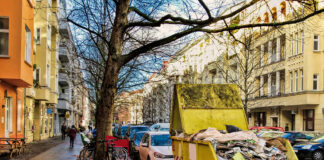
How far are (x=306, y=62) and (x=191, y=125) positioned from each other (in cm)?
3007

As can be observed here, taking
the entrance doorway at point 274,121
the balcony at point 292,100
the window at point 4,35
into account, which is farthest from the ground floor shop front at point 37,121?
the entrance doorway at point 274,121

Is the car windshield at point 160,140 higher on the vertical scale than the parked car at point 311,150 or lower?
higher

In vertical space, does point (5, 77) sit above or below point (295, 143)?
above

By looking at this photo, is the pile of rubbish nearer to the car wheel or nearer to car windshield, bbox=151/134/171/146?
car windshield, bbox=151/134/171/146

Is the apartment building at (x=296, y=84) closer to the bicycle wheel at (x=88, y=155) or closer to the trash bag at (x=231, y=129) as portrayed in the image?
the bicycle wheel at (x=88, y=155)

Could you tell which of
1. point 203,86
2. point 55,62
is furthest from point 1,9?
point 55,62

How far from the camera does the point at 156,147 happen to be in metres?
15.1

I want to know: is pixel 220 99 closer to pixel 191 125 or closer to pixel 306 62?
pixel 191 125

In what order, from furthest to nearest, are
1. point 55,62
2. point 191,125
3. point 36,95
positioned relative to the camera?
point 55,62 → point 36,95 → point 191,125

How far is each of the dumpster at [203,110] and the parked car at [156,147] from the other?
3.79 meters

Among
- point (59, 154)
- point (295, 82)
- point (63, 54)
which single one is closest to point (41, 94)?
point (59, 154)

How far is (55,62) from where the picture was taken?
41.5m

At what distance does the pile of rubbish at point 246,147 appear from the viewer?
6902 millimetres

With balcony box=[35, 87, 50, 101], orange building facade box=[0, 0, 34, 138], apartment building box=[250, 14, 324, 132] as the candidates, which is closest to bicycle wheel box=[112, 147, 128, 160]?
orange building facade box=[0, 0, 34, 138]
